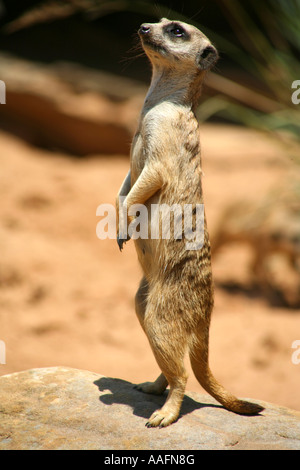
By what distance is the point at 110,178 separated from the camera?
8.07m

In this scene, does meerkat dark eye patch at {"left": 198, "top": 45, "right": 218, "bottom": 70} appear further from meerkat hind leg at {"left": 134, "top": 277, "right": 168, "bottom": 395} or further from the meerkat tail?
the meerkat tail

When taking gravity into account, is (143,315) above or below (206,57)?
below

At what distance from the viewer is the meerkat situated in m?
2.66

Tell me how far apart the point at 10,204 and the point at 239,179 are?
3512 millimetres

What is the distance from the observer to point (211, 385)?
2947 millimetres

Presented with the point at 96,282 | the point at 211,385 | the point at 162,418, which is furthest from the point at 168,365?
the point at 96,282

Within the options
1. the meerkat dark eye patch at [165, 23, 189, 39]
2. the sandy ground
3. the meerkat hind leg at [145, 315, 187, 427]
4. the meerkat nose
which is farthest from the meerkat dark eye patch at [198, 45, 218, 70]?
the sandy ground

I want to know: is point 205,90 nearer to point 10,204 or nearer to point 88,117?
point 88,117

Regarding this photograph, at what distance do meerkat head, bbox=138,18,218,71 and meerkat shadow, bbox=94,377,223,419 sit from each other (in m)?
1.82

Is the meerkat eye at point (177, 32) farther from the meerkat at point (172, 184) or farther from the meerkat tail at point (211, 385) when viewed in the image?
the meerkat tail at point (211, 385)

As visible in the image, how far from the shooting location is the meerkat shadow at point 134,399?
2.87 meters

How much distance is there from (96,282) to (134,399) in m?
3.59

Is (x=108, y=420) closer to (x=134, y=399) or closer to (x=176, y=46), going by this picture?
(x=134, y=399)
